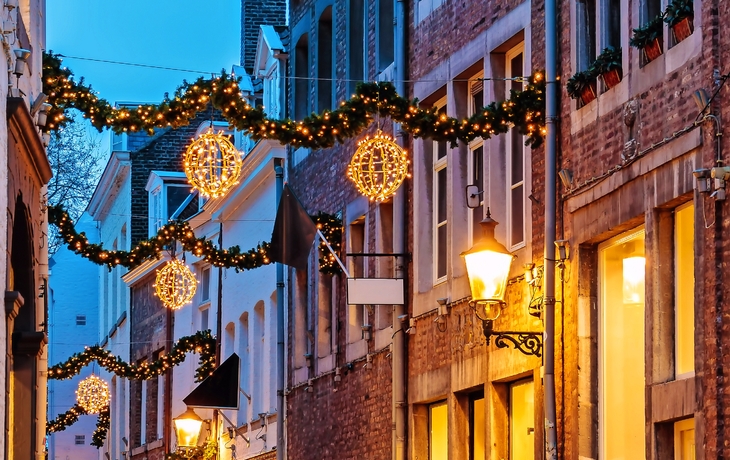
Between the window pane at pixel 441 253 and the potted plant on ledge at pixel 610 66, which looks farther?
the window pane at pixel 441 253

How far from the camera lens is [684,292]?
12891mm

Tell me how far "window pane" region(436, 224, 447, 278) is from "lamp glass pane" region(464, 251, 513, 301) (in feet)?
16.0

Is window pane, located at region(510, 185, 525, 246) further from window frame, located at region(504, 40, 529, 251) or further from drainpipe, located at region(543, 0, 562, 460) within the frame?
drainpipe, located at region(543, 0, 562, 460)

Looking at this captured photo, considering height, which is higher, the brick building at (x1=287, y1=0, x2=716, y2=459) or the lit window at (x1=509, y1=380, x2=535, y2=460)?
the brick building at (x1=287, y1=0, x2=716, y2=459)

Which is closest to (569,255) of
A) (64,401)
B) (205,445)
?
(205,445)

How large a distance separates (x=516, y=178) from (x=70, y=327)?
40.7m

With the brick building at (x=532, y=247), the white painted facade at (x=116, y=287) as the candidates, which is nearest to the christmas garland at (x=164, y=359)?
the brick building at (x=532, y=247)

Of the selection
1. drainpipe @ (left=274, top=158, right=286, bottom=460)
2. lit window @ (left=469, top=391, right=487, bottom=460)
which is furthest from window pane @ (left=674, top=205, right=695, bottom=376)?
drainpipe @ (left=274, top=158, right=286, bottom=460)

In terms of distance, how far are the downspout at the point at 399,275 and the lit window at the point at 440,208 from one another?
797 millimetres

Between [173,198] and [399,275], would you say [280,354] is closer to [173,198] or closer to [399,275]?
[399,275]

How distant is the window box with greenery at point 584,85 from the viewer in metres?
14.6

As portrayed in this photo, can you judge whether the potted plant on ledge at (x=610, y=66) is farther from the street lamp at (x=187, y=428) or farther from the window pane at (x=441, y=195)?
the street lamp at (x=187, y=428)

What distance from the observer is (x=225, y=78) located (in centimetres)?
1570

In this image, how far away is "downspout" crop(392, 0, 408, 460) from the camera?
768 inches
